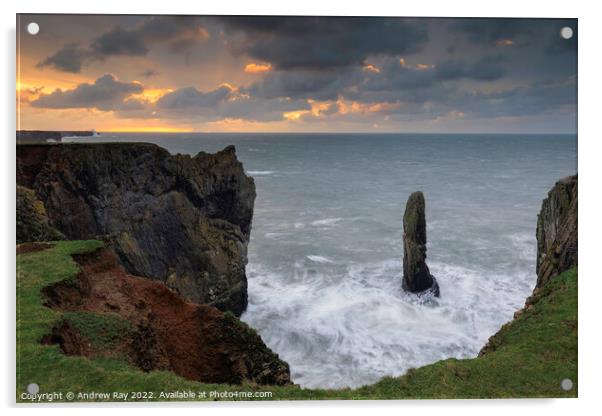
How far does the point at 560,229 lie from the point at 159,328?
1463 cm

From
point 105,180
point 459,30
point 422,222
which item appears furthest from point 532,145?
point 105,180

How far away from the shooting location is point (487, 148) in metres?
27.0

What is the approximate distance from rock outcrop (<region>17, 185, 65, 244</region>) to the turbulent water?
14.5ft

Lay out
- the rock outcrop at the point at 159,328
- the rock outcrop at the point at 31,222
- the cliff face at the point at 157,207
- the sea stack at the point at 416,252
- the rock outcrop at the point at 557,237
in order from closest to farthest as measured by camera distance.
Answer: the rock outcrop at the point at 159,328
the rock outcrop at the point at 557,237
the rock outcrop at the point at 31,222
the cliff face at the point at 157,207
the sea stack at the point at 416,252

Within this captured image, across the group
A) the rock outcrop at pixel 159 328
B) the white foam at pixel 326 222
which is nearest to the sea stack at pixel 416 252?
the white foam at pixel 326 222

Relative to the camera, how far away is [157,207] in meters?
27.9

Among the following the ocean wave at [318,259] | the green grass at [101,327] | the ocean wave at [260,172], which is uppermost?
the ocean wave at [260,172]

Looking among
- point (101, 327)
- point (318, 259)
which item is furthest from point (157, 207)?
point (318, 259)

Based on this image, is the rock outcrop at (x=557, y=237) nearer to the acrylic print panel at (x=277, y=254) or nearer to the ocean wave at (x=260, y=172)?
the acrylic print panel at (x=277, y=254)

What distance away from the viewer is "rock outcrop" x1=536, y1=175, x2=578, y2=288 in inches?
627

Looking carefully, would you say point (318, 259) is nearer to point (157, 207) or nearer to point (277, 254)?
point (277, 254)

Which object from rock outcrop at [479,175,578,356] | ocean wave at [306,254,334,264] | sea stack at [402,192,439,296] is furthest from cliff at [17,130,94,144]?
ocean wave at [306,254,334,264]

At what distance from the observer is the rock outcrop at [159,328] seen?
41.9 feet

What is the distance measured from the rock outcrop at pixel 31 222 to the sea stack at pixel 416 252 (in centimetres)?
2457
